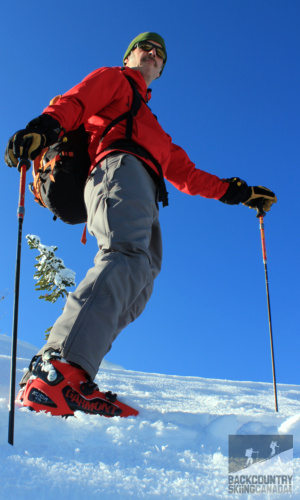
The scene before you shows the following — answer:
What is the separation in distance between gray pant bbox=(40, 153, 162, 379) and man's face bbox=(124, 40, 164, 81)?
56.1 inches

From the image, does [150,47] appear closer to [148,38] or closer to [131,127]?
[148,38]

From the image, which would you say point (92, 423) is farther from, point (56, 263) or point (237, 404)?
point (56, 263)

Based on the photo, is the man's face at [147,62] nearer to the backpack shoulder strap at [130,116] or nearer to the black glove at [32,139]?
the backpack shoulder strap at [130,116]

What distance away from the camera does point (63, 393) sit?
2.02 metres

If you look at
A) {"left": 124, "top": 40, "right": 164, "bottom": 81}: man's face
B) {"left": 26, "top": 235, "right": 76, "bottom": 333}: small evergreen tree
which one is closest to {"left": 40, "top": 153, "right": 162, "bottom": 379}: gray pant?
{"left": 124, "top": 40, "right": 164, "bottom": 81}: man's face

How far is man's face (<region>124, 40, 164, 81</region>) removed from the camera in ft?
12.7

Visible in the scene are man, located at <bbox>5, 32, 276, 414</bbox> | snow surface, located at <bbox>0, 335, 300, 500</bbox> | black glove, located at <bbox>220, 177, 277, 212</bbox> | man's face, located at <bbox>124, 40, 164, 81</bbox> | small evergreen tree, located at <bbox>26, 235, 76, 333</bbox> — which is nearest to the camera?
snow surface, located at <bbox>0, 335, 300, 500</bbox>

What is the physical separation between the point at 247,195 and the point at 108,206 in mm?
2503

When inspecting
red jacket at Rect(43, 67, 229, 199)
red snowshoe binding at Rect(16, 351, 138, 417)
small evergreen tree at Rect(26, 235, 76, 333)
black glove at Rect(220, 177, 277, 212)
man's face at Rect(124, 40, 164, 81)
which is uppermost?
small evergreen tree at Rect(26, 235, 76, 333)

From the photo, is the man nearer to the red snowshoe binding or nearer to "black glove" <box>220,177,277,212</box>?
the red snowshoe binding

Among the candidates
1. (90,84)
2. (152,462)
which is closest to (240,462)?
(152,462)

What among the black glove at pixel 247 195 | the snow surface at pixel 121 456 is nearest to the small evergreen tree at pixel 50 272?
the black glove at pixel 247 195

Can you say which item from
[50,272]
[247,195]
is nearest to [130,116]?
[247,195]

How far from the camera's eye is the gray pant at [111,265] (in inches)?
85.7
